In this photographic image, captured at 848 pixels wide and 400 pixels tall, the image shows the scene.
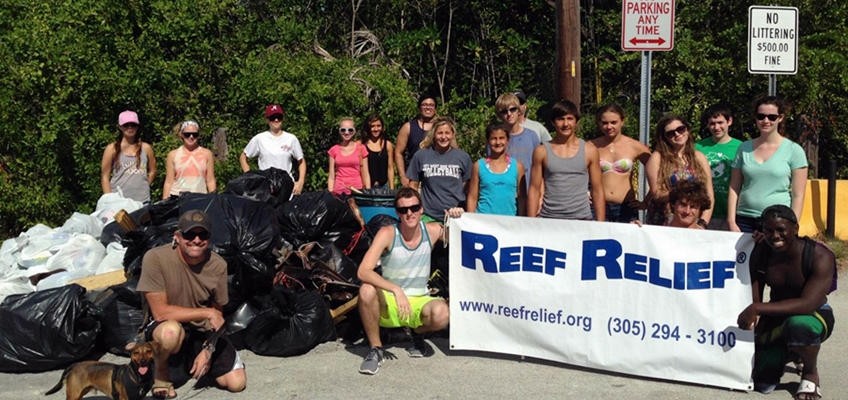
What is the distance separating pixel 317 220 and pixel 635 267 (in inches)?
111

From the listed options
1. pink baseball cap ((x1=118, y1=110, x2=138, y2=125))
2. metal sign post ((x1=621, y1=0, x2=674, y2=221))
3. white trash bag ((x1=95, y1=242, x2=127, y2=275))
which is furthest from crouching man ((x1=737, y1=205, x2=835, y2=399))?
pink baseball cap ((x1=118, y1=110, x2=138, y2=125))

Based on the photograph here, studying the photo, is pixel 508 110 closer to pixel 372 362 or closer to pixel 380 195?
pixel 380 195

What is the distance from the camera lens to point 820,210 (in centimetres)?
1105

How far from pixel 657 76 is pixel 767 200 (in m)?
6.76

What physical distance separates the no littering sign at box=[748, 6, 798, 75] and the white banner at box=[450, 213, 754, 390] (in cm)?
407

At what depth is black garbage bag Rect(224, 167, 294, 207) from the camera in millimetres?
8242

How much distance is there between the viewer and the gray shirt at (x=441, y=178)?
24.4 ft

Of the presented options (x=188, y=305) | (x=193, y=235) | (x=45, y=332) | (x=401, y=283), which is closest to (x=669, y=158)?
(x=401, y=283)

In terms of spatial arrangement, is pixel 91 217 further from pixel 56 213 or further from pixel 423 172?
pixel 423 172

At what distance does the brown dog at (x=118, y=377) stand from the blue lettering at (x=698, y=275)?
3452mm

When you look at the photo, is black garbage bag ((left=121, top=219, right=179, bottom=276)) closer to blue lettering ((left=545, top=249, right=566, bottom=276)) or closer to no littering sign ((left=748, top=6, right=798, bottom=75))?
blue lettering ((left=545, top=249, right=566, bottom=276))

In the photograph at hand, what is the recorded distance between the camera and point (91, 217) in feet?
28.6

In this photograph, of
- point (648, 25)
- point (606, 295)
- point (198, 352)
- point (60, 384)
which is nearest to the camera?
point (60, 384)

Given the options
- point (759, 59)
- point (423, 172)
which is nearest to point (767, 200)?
point (423, 172)
